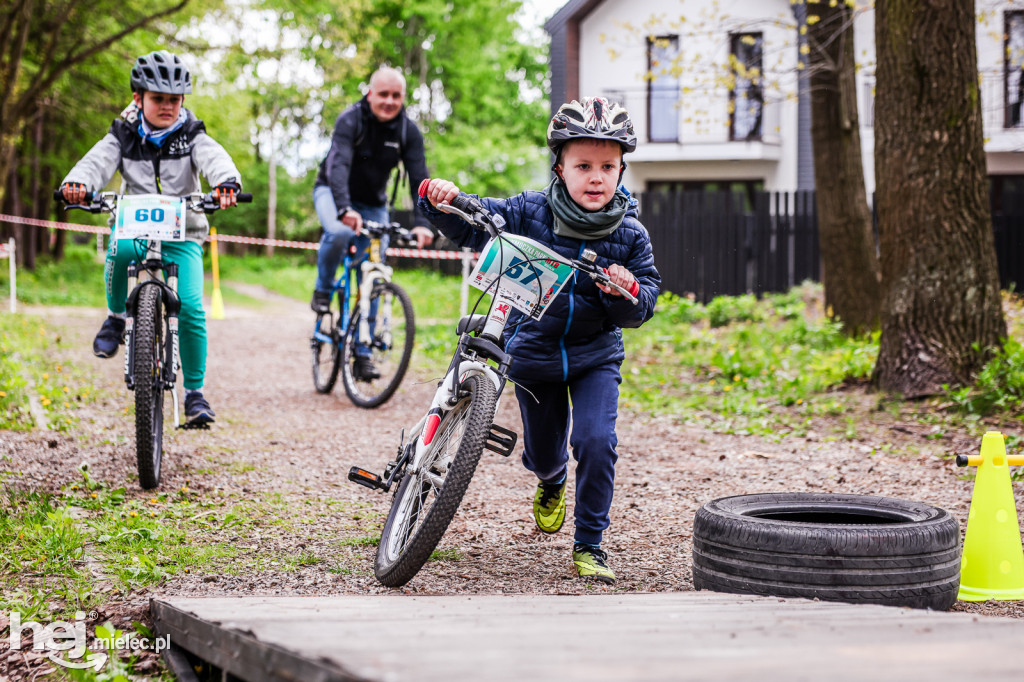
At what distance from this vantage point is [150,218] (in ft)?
17.8

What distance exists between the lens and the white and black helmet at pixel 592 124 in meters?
3.84

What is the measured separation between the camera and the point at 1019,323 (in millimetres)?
12328

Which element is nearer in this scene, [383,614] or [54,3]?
[383,614]

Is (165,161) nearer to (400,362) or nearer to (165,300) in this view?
(165,300)

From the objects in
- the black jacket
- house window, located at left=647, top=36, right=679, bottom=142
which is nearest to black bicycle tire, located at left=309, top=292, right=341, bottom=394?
the black jacket

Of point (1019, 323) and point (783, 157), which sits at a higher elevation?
point (783, 157)

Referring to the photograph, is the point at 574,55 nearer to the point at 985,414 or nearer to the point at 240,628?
the point at 985,414

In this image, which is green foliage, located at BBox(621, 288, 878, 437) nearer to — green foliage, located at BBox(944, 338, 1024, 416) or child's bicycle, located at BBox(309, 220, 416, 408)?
green foliage, located at BBox(944, 338, 1024, 416)

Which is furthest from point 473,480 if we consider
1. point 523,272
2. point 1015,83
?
point 1015,83

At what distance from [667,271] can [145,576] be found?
17655 millimetres

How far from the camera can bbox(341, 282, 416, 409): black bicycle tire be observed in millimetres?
7898

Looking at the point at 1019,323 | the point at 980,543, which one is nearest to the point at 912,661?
the point at 980,543

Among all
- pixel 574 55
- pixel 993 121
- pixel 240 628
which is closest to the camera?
pixel 240 628

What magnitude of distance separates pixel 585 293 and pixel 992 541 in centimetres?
180
